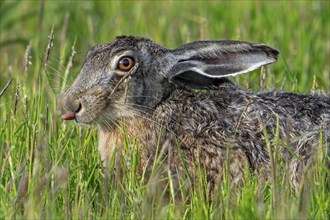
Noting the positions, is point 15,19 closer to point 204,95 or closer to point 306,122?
point 204,95

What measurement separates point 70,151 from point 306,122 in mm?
1564

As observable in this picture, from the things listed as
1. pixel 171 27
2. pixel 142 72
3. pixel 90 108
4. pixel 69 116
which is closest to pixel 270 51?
pixel 142 72

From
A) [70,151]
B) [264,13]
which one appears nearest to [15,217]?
[70,151]

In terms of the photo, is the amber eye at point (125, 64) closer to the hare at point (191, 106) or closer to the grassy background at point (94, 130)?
the hare at point (191, 106)

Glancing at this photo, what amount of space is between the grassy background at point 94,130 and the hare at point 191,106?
0.28m

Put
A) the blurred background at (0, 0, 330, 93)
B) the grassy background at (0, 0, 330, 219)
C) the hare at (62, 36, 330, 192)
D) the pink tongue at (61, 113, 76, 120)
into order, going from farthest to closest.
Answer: the blurred background at (0, 0, 330, 93), the pink tongue at (61, 113, 76, 120), the hare at (62, 36, 330, 192), the grassy background at (0, 0, 330, 219)

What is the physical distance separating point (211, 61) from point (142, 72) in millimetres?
486

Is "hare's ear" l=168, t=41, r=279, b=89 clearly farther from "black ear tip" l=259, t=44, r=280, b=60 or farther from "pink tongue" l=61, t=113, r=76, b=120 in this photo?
"pink tongue" l=61, t=113, r=76, b=120

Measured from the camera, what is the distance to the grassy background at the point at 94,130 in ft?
16.5

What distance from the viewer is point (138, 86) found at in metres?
6.57

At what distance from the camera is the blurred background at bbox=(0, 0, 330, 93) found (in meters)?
9.32

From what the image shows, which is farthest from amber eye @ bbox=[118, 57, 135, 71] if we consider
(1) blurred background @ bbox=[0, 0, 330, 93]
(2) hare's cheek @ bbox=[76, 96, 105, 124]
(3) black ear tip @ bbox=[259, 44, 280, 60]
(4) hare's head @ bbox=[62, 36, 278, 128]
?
(1) blurred background @ bbox=[0, 0, 330, 93]

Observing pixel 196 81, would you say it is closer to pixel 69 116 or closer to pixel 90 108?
pixel 90 108

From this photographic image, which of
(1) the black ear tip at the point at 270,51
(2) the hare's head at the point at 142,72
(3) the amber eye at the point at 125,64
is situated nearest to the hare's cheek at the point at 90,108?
(2) the hare's head at the point at 142,72
